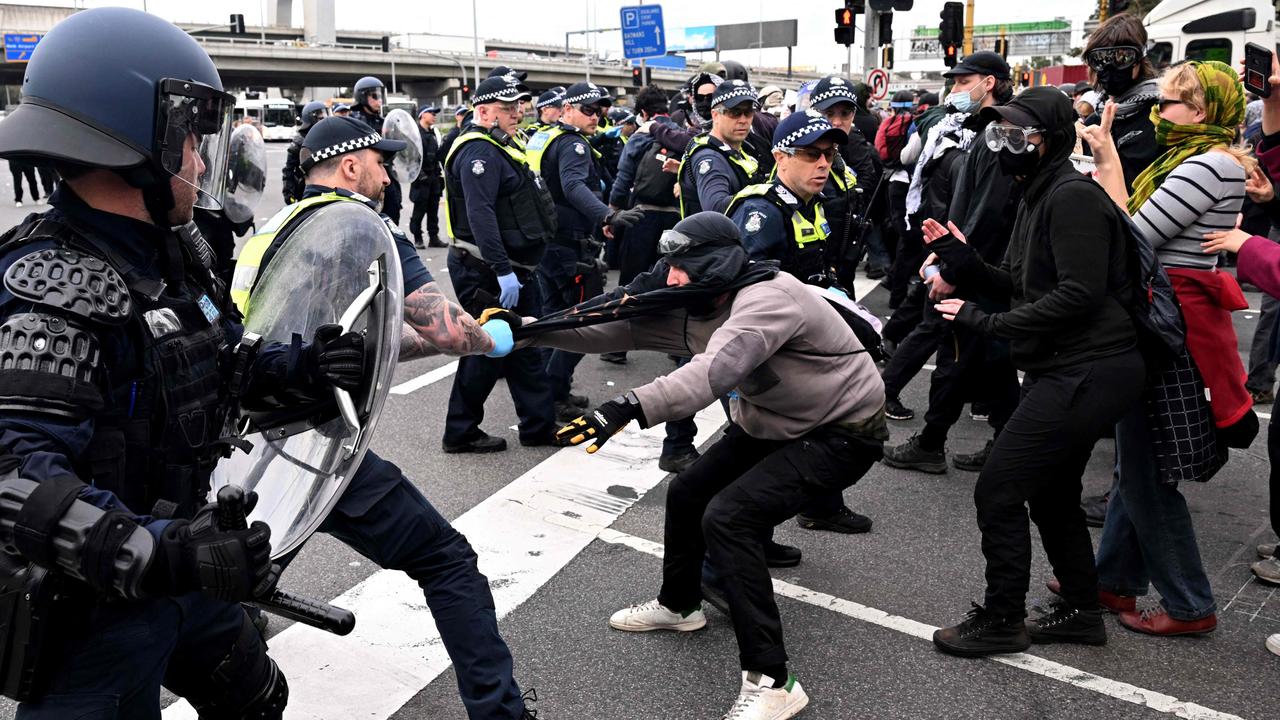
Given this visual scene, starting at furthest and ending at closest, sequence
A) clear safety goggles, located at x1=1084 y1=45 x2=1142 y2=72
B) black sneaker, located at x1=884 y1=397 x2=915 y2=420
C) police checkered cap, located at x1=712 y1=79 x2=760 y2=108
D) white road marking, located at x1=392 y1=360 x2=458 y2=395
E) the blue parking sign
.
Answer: the blue parking sign → white road marking, located at x1=392 y1=360 x2=458 y2=395 → black sneaker, located at x1=884 y1=397 x2=915 y2=420 → police checkered cap, located at x1=712 y1=79 x2=760 y2=108 → clear safety goggles, located at x1=1084 y1=45 x2=1142 y2=72

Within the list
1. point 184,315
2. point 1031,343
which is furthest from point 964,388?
point 184,315

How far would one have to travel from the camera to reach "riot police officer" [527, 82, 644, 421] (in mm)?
7000

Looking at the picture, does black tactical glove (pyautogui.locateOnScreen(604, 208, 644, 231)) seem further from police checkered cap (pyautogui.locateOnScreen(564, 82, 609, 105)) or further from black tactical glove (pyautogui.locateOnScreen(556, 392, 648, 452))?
black tactical glove (pyautogui.locateOnScreen(556, 392, 648, 452))

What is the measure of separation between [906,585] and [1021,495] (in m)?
0.90

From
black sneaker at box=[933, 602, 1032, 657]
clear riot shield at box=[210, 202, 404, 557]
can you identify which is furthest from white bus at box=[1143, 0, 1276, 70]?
clear riot shield at box=[210, 202, 404, 557]

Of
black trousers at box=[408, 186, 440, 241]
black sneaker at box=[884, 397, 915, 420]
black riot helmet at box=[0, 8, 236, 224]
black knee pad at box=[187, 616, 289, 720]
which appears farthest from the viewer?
black trousers at box=[408, 186, 440, 241]

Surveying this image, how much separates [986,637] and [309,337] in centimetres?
250

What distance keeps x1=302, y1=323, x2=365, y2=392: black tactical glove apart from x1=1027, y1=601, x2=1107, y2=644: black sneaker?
2704 millimetres

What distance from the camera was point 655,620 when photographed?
157 inches

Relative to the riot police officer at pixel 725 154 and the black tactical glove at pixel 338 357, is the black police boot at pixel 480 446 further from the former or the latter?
the black tactical glove at pixel 338 357

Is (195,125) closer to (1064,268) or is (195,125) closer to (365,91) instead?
(1064,268)

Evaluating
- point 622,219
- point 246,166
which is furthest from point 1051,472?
point 246,166

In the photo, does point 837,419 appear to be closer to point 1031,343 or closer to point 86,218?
point 1031,343

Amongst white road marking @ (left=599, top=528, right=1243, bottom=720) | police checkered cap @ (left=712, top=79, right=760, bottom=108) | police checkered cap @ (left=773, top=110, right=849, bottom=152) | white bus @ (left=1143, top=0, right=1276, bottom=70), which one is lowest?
white road marking @ (left=599, top=528, right=1243, bottom=720)
